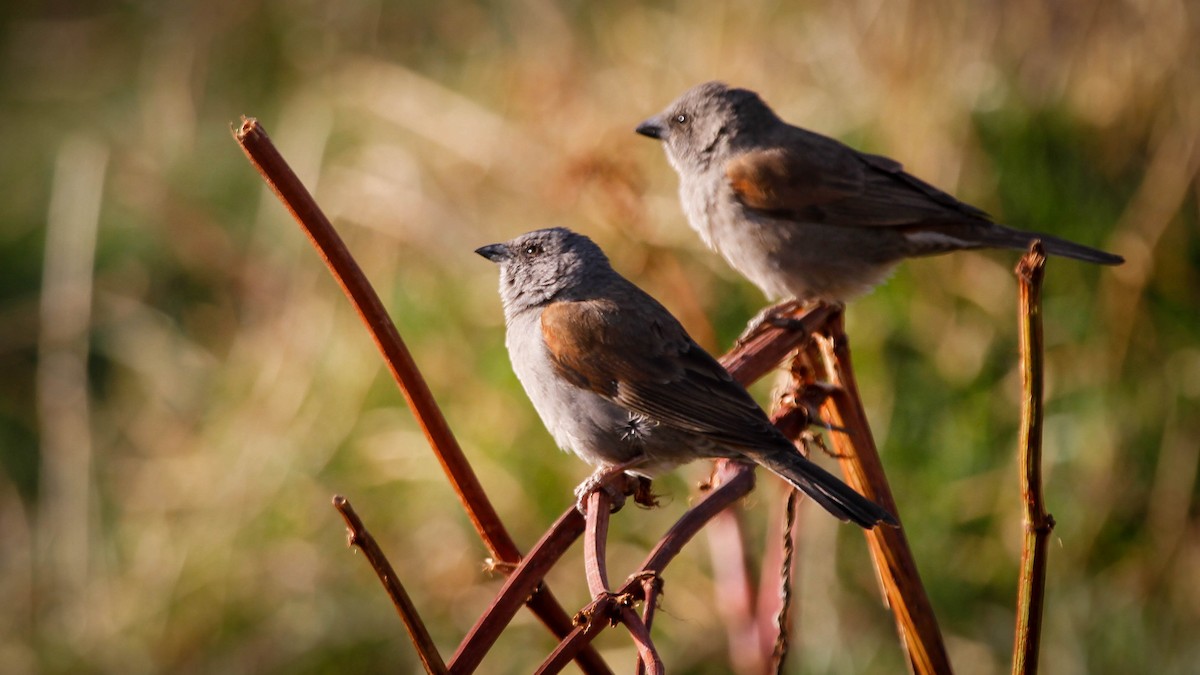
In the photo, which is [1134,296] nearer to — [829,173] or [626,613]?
[829,173]

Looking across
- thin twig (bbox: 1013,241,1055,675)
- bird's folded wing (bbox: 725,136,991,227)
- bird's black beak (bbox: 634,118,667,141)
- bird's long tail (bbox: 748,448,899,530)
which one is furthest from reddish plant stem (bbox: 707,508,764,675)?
bird's black beak (bbox: 634,118,667,141)

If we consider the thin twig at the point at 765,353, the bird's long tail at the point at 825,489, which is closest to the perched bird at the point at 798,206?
the bird's long tail at the point at 825,489

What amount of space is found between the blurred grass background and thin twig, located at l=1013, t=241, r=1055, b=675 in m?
3.00

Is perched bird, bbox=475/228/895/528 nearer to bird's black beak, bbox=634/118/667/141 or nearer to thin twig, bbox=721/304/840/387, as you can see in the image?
thin twig, bbox=721/304/840/387

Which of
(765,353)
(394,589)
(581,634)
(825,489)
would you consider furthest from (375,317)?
(825,489)

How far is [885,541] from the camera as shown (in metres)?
1.73

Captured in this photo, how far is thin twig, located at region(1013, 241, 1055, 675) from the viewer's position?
1381mm

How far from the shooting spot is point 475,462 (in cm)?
546

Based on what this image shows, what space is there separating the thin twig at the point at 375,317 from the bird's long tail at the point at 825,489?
1.45 ft

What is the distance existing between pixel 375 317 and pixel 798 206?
2.86 meters

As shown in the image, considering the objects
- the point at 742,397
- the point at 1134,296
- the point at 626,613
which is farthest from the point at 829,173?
the point at 626,613

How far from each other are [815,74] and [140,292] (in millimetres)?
4184

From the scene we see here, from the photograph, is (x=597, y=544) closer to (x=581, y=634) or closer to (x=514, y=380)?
(x=581, y=634)

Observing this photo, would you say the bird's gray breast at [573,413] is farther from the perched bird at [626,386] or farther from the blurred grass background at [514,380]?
the blurred grass background at [514,380]
